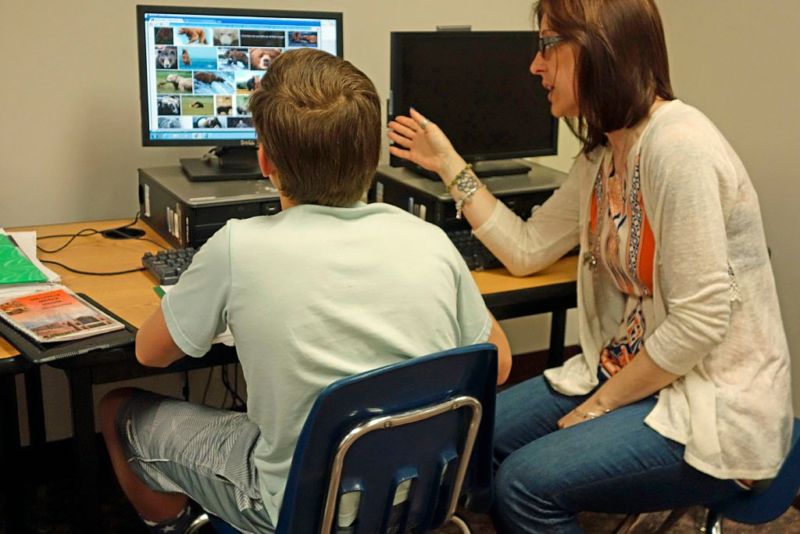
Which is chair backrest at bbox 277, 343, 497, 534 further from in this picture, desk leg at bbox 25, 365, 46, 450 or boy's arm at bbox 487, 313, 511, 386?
desk leg at bbox 25, 365, 46, 450

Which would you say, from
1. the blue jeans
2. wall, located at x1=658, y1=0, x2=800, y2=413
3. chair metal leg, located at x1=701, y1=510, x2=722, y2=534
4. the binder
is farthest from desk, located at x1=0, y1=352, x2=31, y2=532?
wall, located at x1=658, y1=0, x2=800, y2=413

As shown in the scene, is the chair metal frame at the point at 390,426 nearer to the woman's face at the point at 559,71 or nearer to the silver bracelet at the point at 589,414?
the silver bracelet at the point at 589,414

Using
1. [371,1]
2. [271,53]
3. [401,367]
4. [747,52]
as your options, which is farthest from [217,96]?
[747,52]

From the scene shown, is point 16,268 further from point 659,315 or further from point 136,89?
point 659,315

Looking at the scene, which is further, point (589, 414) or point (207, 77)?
point (207, 77)

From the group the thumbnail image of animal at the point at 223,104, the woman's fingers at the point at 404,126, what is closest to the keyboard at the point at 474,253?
the woman's fingers at the point at 404,126

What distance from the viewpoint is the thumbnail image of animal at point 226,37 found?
7.11ft

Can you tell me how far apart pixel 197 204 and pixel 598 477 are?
0.96m

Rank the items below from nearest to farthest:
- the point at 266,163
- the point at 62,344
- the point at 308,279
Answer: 1. the point at 308,279
2. the point at 266,163
3. the point at 62,344

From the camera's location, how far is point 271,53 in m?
2.22

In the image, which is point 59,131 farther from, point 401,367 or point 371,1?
point 401,367

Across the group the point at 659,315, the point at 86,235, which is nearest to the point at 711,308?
the point at 659,315

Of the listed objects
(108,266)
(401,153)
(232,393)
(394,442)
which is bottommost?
(232,393)

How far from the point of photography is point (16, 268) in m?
1.85
